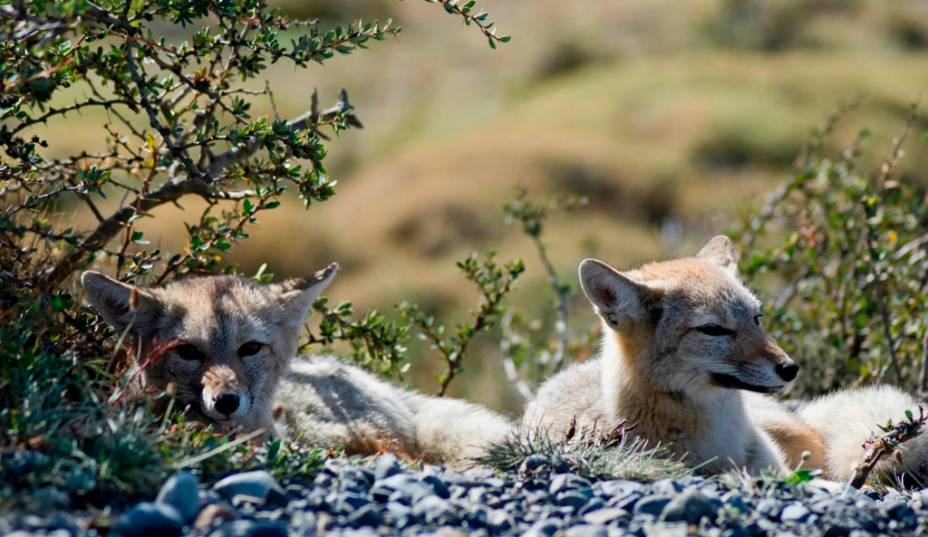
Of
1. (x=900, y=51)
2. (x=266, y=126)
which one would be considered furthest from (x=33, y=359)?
(x=900, y=51)

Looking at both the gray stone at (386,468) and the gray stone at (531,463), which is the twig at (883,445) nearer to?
the gray stone at (531,463)

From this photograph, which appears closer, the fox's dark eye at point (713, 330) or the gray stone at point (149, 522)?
the gray stone at point (149, 522)

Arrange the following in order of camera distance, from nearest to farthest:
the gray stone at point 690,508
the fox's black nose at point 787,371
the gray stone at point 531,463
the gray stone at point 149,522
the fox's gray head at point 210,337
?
the gray stone at point 149,522 → the gray stone at point 690,508 → the gray stone at point 531,463 → the fox's gray head at point 210,337 → the fox's black nose at point 787,371

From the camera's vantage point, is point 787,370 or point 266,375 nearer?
point 266,375

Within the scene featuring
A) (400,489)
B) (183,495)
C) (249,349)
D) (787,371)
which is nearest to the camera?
(183,495)

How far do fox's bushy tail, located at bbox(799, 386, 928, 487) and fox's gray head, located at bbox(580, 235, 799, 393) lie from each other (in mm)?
724

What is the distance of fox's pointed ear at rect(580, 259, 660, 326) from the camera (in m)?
6.12

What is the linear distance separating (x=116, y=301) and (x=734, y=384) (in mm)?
3212

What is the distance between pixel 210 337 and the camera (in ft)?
17.8

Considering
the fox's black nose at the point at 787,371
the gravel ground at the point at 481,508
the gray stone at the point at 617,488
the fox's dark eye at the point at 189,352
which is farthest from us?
the fox's black nose at the point at 787,371

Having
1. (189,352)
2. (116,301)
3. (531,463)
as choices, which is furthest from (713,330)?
(116,301)

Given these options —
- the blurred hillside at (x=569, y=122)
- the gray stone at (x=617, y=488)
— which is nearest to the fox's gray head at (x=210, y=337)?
the gray stone at (x=617, y=488)

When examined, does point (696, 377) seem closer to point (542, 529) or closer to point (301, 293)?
point (301, 293)

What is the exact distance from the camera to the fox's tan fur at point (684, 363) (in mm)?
6035
